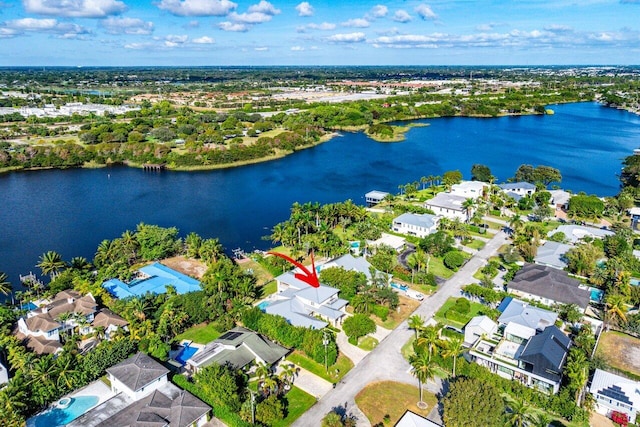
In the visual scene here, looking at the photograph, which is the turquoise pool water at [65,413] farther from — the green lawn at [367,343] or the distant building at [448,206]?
the distant building at [448,206]

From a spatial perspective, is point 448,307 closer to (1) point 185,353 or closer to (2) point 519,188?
(1) point 185,353

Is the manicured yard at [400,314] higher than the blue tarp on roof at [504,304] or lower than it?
lower

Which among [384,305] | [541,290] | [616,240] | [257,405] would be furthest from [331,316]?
[616,240]

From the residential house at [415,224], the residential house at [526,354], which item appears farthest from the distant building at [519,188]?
the residential house at [526,354]

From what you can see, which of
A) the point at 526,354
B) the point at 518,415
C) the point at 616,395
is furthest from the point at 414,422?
the point at 616,395

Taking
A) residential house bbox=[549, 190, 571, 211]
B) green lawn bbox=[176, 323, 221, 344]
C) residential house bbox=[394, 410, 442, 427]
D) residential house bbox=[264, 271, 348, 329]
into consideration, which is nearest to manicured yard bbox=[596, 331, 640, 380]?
residential house bbox=[394, 410, 442, 427]

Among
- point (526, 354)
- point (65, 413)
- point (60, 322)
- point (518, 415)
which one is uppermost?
point (518, 415)
